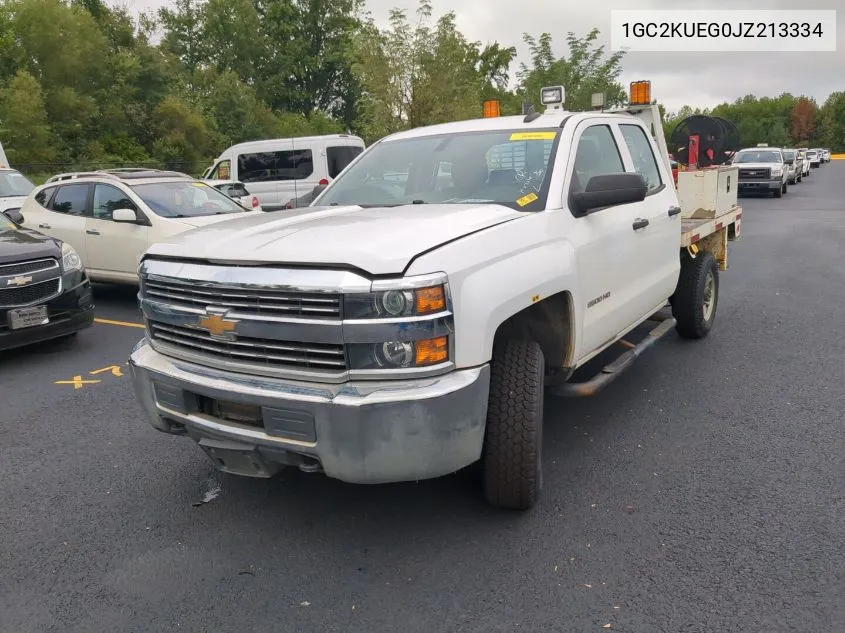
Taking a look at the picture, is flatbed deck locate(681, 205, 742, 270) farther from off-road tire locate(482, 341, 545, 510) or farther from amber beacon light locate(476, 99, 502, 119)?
off-road tire locate(482, 341, 545, 510)

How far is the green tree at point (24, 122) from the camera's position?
1112 inches

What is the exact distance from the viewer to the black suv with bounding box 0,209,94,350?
6305mm

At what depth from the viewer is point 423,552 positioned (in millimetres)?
3215

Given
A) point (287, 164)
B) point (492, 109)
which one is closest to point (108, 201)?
point (492, 109)

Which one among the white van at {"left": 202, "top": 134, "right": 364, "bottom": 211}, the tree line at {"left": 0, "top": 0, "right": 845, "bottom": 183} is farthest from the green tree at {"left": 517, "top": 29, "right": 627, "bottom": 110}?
the white van at {"left": 202, "top": 134, "right": 364, "bottom": 211}

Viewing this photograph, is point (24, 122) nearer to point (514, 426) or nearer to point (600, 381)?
point (600, 381)

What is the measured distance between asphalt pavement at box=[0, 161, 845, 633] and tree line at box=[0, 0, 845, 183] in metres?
13.5

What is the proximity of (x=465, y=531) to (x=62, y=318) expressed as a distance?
4996 millimetres

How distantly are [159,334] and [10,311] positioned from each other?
3.55m

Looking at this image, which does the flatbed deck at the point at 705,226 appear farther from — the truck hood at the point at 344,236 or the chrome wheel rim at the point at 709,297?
the truck hood at the point at 344,236

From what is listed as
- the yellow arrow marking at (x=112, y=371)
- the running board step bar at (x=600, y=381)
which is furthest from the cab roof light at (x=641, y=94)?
the yellow arrow marking at (x=112, y=371)

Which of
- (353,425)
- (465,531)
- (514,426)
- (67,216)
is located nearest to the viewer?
(353,425)

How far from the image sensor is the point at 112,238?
885 centimetres

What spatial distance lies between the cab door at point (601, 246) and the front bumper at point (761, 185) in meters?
23.6
